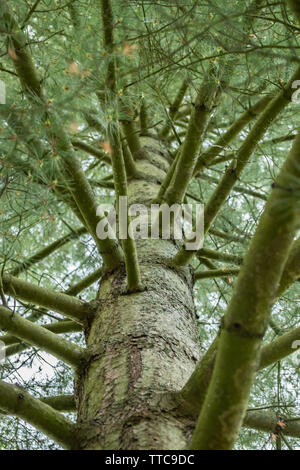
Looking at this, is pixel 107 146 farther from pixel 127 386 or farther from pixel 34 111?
pixel 127 386

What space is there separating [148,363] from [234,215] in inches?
67.7

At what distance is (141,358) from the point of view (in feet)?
4.23

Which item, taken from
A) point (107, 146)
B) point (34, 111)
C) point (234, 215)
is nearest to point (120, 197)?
point (107, 146)

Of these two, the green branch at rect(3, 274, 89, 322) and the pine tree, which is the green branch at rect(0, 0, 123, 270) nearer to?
the pine tree

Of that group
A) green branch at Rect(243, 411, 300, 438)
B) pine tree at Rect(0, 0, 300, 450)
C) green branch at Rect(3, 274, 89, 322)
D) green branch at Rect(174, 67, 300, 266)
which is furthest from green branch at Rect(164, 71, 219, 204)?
green branch at Rect(243, 411, 300, 438)

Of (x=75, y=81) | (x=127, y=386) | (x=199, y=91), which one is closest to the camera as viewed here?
(x=127, y=386)

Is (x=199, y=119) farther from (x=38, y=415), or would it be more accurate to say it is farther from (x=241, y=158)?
(x=38, y=415)

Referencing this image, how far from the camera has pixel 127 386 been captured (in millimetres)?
1203

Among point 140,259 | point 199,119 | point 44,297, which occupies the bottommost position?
point 44,297

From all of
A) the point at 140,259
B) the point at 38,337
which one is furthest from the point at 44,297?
the point at 140,259

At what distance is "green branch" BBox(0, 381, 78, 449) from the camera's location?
3.61ft

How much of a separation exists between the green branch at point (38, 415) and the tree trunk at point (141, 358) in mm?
39

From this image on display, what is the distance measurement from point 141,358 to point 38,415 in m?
0.31

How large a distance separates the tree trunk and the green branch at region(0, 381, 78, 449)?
4 cm
